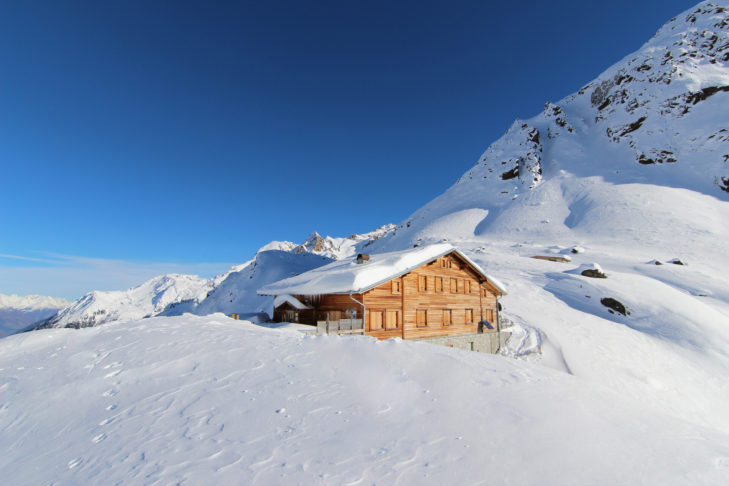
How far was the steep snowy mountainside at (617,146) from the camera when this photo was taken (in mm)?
68562

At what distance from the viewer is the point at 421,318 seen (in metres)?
22.4

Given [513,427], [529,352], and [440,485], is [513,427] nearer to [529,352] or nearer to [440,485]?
[440,485]

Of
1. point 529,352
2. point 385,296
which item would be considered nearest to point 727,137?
point 529,352

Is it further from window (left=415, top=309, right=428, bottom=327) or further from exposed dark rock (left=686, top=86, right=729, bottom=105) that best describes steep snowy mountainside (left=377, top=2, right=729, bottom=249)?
window (left=415, top=309, right=428, bottom=327)

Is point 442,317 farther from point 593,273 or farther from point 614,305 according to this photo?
point 593,273

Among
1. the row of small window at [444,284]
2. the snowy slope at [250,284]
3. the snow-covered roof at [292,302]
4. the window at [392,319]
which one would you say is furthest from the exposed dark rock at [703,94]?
the snow-covered roof at [292,302]

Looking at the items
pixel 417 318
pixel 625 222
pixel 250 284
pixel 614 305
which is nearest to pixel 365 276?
pixel 417 318

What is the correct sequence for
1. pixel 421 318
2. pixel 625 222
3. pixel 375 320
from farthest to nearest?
1. pixel 625 222
2. pixel 421 318
3. pixel 375 320

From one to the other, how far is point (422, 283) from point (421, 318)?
7.94 ft

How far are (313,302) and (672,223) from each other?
63304 mm

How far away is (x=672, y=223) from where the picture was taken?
53312 mm

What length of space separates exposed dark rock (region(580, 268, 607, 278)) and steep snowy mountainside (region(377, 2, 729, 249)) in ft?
97.5

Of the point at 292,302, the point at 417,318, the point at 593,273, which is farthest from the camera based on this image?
the point at 593,273

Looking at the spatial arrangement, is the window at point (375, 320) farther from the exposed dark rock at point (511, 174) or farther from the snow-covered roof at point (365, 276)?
the exposed dark rock at point (511, 174)
